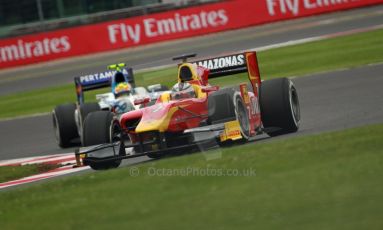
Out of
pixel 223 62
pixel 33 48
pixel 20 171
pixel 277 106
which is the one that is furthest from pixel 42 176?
pixel 33 48

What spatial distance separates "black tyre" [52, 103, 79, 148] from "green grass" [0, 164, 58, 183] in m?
2.88

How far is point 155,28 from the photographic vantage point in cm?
3797

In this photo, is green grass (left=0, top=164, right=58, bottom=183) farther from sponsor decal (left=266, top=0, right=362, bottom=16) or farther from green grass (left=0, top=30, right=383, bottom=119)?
sponsor decal (left=266, top=0, right=362, bottom=16)

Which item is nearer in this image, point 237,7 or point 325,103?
point 325,103

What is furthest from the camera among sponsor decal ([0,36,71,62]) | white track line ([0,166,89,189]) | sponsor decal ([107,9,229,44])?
sponsor decal ([0,36,71,62])

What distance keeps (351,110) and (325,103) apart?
212 centimetres

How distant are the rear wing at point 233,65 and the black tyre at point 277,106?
2.13ft

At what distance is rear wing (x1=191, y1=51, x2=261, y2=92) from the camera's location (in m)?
14.6

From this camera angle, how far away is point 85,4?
42.2 m

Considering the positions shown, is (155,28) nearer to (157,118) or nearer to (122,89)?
(122,89)

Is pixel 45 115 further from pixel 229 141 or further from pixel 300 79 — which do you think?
pixel 229 141

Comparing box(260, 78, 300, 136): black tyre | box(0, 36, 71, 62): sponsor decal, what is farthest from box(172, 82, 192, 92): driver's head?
box(0, 36, 71, 62): sponsor decal

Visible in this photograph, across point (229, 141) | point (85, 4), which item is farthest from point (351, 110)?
point (85, 4)

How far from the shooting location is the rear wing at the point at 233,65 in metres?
14.6
